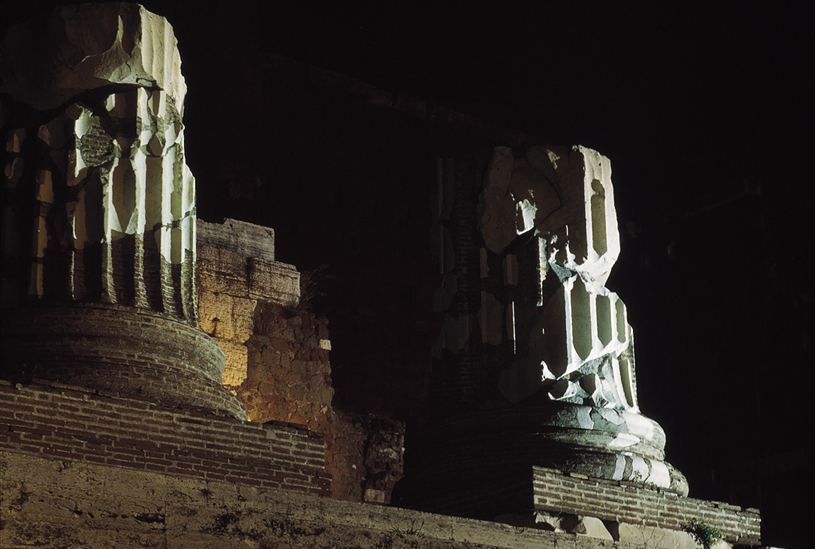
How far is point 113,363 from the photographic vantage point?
9406 millimetres

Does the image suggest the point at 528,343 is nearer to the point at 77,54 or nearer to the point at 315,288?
the point at 77,54

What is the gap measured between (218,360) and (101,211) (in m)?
1.66

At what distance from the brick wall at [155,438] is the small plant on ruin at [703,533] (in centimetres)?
361

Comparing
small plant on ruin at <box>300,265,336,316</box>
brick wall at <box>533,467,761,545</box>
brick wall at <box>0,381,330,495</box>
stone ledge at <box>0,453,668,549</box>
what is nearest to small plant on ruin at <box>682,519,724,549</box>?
brick wall at <box>533,467,761,545</box>

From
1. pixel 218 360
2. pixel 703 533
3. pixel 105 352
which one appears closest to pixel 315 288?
pixel 218 360

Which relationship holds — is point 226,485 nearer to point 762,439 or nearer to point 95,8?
Answer: point 95,8

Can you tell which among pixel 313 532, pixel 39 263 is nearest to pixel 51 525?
pixel 313 532

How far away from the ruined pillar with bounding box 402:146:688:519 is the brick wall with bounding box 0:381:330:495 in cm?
218

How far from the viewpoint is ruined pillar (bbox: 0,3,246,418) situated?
373 inches

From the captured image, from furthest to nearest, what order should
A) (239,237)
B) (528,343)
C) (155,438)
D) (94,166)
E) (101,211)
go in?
(239,237), (528,343), (94,166), (101,211), (155,438)

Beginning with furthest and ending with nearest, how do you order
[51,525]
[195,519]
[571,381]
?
1. [571,381]
2. [195,519]
3. [51,525]

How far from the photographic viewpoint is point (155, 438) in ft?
29.1

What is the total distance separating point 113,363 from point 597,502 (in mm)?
4352

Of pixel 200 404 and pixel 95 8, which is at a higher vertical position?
pixel 95 8
